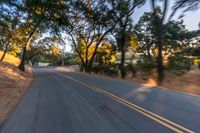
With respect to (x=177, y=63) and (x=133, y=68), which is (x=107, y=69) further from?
(x=177, y=63)

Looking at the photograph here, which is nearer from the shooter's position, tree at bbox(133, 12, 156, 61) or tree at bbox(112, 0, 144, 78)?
tree at bbox(112, 0, 144, 78)

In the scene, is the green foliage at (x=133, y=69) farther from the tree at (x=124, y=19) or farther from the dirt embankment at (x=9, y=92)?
the dirt embankment at (x=9, y=92)

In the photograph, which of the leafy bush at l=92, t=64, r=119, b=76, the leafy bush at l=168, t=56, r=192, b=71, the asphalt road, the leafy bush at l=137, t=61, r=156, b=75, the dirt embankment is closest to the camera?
the asphalt road

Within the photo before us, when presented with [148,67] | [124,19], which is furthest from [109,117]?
[124,19]

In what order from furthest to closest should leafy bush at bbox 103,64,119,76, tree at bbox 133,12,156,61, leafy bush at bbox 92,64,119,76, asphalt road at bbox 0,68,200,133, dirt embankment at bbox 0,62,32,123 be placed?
tree at bbox 133,12,156,61
leafy bush at bbox 92,64,119,76
leafy bush at bbox 103,64,119,76
dirt embankment at bbox 0,62,32,123
asphalt road at bbox 0,68,200,133

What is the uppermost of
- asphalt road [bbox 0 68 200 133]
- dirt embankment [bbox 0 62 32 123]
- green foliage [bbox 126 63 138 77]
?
green foliage [bbox 126 63 138 77]

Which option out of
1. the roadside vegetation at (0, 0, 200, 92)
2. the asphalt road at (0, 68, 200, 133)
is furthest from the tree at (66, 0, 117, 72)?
the asphalt road at (0, 68, 200, 133)

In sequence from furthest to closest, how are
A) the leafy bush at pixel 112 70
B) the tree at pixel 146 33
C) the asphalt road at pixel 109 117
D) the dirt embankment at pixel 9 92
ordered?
1. the tree at pixel 146 33
2. the leafy bush at pixel 112 70
3. the dirt embankment at pixel 9 92
4. the asphalt road at pixel 109 117

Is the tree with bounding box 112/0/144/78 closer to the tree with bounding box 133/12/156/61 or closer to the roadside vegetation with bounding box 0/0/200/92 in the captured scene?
the roadside vegetation with bounding box 0/0/200/92

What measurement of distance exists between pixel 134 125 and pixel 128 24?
3028 centimetres

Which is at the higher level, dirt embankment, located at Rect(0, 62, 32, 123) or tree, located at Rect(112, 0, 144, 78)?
tree, located at Rect(112, 0, 144, 78)

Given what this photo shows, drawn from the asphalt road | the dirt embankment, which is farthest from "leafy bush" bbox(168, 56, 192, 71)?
the asphalt road

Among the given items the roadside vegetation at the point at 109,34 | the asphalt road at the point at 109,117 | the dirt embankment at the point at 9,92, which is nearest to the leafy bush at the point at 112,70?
the roadside vegetation at the point at 109,34

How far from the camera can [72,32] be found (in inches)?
1845
